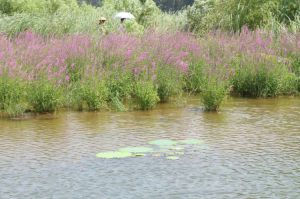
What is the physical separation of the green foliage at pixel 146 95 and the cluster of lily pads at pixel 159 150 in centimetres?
306

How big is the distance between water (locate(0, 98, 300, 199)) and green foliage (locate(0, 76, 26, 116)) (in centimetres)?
47

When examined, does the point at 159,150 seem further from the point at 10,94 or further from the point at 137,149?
the point at 10,94

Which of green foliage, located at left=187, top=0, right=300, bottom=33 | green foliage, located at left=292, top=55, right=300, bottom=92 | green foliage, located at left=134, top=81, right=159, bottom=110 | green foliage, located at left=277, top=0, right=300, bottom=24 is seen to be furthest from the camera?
green foliage, located at left=277, top=0, right=300, bottom=24

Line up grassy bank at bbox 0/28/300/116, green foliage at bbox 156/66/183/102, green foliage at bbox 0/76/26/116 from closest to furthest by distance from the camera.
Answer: green foliage at bbox 0/76/26/116
grassy bank at bbox 0/28/300/116
green foliage at bbox 156/66/183/102

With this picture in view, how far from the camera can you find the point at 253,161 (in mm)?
8164

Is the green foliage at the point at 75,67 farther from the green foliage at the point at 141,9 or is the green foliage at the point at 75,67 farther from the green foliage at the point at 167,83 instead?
the green foliage at the point at 141,9

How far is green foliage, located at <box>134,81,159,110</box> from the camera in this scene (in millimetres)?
12281

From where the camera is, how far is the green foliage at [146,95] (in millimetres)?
12281

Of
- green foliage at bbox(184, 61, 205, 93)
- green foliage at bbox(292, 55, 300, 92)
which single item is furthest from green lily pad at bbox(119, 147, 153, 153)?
green foliage at bbox(292, 55, 300, 92)

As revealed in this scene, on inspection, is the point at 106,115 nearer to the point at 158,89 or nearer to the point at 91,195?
the point at 158,89

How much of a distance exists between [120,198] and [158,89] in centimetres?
691

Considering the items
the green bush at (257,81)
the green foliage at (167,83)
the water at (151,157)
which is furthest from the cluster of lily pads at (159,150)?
the green bush at (257,81)

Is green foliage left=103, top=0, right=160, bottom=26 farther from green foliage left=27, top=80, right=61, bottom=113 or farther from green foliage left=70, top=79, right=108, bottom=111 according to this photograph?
green foliage left=27, top=80, right=61, bottom=113

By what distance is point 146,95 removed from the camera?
40.2 feet
